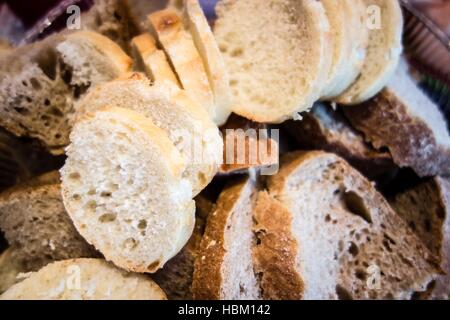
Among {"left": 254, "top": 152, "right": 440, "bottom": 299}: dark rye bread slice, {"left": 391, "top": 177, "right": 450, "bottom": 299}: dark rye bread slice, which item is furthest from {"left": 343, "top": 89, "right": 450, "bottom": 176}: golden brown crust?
{"left": 254, "top": 152, "right": 440, "bottom": 299}: dark rye bread slice

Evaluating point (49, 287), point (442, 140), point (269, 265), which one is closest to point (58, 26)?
point (49, 287)

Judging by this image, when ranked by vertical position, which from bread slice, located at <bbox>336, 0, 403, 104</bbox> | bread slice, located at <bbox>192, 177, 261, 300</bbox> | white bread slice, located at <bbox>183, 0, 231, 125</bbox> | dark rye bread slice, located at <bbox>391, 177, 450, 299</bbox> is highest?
white bread slice, located at <bbox>183, 0, 231, 125</bbox>

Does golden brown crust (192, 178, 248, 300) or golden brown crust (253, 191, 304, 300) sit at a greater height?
golden brown crust (192, 178, 248, 300)

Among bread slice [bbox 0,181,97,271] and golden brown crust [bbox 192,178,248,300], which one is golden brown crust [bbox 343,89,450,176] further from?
bread slice [bbox 0,181,97,271]

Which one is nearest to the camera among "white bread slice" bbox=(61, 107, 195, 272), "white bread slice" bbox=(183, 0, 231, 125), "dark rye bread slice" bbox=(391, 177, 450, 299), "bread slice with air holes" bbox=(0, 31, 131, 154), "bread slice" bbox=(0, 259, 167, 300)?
"white bread slice" bbox=(61, 107, 195, 272)

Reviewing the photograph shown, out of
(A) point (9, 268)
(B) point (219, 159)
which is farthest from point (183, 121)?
(A) point (9, 268)

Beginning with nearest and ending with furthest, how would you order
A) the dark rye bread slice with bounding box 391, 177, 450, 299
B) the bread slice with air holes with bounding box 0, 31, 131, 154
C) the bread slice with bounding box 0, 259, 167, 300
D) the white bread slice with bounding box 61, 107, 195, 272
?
1. the white bread slice with bounding box 61, 107, 195, 272
2. the bread slice with bounding box 0, 259, 167, 300
3. the bread slice with air holes with bounding box 0, 31, 131, 154
4. the dark rye bread slice with bounding box 391, 177, 450, 299

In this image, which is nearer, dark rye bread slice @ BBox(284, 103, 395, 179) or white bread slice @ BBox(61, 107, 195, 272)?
white bread slice @ BBox(61, 107, 195, 272)

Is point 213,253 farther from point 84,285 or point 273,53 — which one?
point 273,53
